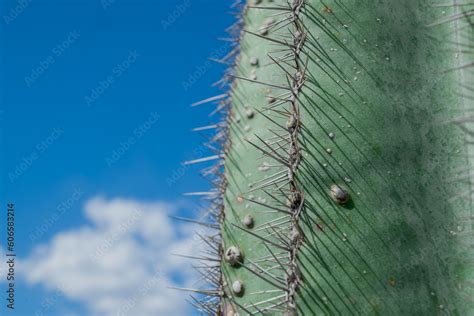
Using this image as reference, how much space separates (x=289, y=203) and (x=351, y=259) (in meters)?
0.25

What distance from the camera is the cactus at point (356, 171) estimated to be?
1929 millimetres

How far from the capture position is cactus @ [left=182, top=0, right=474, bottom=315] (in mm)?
1929

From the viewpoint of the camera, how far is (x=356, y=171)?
6.52 ft

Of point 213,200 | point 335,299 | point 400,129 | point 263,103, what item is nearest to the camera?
point 335,299

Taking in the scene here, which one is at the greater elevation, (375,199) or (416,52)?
(416,52)

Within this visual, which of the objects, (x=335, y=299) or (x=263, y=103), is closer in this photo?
(x=335, y=299)

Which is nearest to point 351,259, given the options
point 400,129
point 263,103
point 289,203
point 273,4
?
point 289,203

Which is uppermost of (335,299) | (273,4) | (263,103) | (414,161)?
(273,4)

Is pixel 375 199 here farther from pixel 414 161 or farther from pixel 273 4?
pixel 273 4

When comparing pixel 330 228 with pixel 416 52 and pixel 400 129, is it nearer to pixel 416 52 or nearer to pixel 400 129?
pixel 400 129

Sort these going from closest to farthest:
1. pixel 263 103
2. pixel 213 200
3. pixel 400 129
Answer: pixel 400 129 → pixel 263 103 → pixel 213 200

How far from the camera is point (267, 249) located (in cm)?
207

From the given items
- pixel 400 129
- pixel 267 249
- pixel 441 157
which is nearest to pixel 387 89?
pixel 400 129

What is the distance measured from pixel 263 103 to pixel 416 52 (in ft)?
1.74
